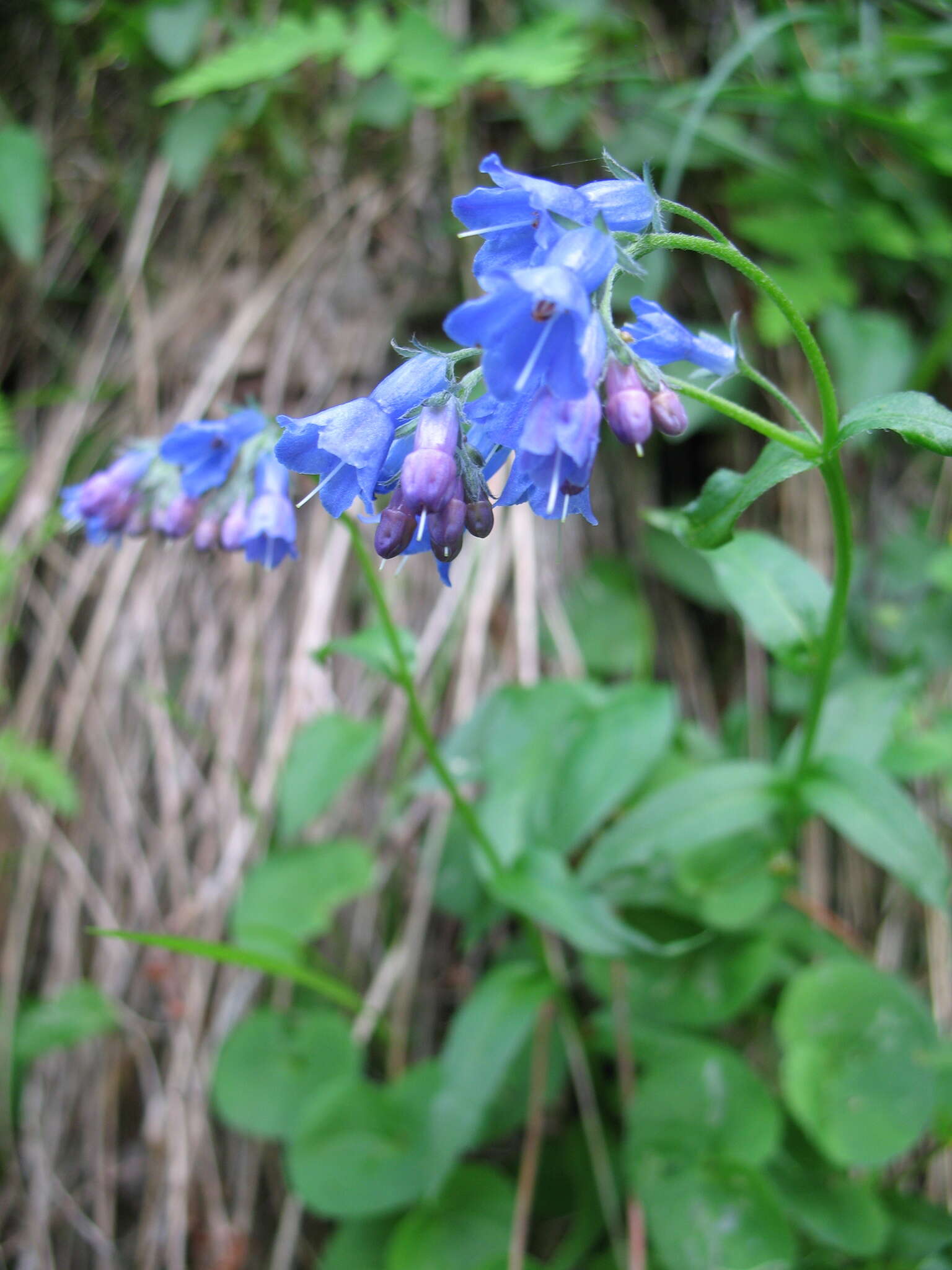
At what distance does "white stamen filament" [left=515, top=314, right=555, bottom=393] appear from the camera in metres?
1.20

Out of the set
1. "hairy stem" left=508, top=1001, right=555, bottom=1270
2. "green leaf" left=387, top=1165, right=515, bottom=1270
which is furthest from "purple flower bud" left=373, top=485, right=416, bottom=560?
"green leaf" left=387, top=1165, right=515, bottom=1270

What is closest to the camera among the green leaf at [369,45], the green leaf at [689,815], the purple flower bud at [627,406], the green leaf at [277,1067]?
the purple flower bud at [627,406]

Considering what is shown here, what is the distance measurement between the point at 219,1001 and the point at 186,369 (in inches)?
85.8

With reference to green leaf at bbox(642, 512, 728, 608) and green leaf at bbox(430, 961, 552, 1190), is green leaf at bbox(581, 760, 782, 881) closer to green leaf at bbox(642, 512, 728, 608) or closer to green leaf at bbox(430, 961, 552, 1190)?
green leaf at bbox(430, 961, 552, 1190)

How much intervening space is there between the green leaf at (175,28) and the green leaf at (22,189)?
56 centimetres

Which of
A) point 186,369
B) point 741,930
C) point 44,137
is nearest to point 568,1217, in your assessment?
point 741,930

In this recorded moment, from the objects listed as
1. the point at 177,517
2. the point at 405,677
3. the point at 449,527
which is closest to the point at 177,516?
the point at 177,517

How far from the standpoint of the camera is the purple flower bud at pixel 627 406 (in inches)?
50.7

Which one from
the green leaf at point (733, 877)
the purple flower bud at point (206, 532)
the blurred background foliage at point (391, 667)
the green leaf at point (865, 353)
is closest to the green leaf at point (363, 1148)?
the blurred background foliage at point (391, 667)

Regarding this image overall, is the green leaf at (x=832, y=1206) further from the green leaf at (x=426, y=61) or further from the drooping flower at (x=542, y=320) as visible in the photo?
the green leaf at (x=426, y=61)

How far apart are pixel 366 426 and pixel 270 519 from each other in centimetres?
59

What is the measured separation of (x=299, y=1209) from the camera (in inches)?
101

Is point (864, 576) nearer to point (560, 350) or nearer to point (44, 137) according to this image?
point (560, 350)

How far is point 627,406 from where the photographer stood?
129 centimetres
